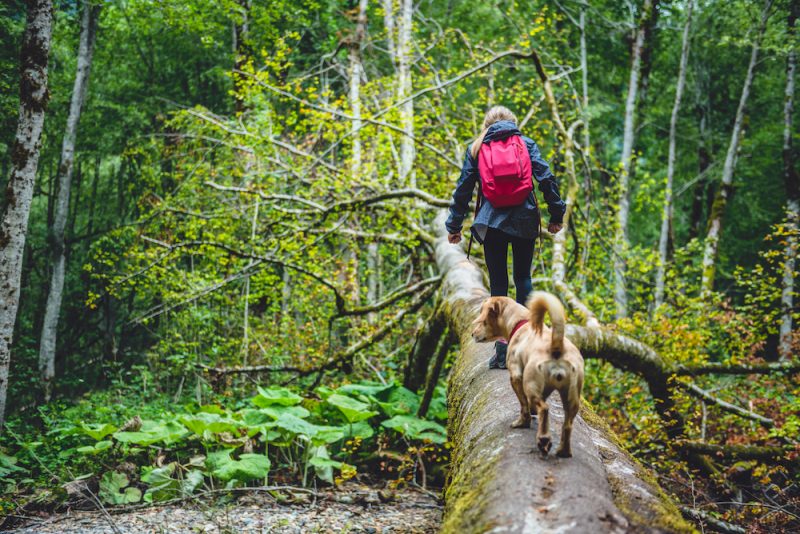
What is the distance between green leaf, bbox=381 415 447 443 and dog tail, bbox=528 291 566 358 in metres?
4.02

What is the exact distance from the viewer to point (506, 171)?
3.90m

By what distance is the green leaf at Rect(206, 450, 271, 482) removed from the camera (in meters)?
5.44

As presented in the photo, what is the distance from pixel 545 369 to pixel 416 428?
425cm

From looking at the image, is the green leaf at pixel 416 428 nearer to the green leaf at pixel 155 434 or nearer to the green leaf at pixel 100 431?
the green leaf at pixel 155 434

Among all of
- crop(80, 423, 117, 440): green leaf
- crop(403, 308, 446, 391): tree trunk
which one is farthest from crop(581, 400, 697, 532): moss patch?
crop(80, 423, 117, 440): green leaf

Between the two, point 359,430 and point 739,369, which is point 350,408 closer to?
point 359,430

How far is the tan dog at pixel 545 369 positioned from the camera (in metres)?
2.38

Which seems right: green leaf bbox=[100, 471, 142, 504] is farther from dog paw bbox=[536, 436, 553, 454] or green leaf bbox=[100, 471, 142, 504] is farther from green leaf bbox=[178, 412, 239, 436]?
dog paw bbox=[536, 436, 553, 454]

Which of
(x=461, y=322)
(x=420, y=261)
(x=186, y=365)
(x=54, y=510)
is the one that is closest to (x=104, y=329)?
(x=186, y=365)

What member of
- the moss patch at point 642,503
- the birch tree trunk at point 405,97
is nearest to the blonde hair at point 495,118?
the moss patch at point 642,503

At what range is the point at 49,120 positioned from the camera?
694 inches

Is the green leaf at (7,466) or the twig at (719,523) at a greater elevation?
the twig at (719,523)

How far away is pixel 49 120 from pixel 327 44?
29.4ft

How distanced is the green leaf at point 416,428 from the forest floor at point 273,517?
1.97 feet
